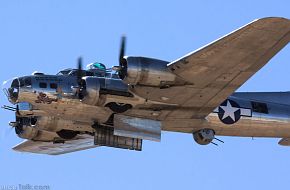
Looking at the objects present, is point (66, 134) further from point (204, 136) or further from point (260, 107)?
point (260, 107)

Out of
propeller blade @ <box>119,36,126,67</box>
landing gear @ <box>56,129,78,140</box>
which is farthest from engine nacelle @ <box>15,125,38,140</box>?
propeller blade @ <box>119,36,126,67</box>

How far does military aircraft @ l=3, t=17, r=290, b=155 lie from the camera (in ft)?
105

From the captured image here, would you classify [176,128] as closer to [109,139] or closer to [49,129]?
[109,139]

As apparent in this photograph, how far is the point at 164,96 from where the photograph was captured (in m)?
33.7

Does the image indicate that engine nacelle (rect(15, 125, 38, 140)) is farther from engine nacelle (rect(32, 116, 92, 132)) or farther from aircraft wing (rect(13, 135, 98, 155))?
aircraft wing (rect(13, 135, 98, 155))

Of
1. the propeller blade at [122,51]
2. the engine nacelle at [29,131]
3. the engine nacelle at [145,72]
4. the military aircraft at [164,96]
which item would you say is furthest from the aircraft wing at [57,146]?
the engine nacelle at [145,72]

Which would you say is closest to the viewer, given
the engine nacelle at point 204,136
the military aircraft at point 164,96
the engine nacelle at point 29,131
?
the military aircraft at point 164,96

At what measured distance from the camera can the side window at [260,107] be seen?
36625 mm

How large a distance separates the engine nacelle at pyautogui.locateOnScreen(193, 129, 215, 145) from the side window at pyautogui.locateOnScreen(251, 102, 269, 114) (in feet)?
6.82

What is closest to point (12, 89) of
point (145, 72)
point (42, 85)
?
point (42, 85)

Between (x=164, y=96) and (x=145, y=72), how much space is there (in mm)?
A: 1894

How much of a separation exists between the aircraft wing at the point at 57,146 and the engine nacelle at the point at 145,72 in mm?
8495

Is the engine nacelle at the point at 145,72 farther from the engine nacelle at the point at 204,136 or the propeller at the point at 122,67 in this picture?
the engine nacelle at the point at 204,136

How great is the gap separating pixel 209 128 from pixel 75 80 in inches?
234
